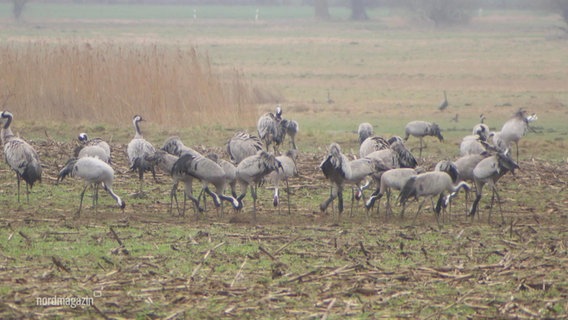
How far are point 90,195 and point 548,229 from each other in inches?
239

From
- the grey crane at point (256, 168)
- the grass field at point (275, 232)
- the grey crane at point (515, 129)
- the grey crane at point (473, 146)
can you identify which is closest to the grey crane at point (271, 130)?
the grass field at point (275, 232)

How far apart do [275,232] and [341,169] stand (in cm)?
188

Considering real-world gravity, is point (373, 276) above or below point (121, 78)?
below

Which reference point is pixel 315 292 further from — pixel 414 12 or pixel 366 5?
pixel 366 5

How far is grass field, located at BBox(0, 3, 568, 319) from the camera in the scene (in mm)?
7949

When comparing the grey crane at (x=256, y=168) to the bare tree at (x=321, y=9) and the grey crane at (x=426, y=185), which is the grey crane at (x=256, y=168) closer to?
the grey crane at (x=426, y=185)

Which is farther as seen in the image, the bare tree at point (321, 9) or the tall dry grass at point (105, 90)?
the bare tree at point (321, 9)

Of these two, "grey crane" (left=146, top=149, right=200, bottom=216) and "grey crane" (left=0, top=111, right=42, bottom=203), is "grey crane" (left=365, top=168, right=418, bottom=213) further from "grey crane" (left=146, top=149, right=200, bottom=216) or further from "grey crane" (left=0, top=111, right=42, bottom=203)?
"grey crane" (left=0, top=111, right=42, bottom=203)

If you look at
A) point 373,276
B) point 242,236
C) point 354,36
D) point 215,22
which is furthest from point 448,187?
point 215,22

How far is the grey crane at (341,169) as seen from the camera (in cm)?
1245

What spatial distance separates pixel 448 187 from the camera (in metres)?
12.1

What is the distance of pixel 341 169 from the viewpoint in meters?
12.5

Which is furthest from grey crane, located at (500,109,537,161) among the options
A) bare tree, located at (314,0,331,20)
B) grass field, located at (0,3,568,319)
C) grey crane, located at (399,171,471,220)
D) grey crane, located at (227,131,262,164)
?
bare tree, located at (314,0,331,20)

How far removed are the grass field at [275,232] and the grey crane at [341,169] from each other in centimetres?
30
